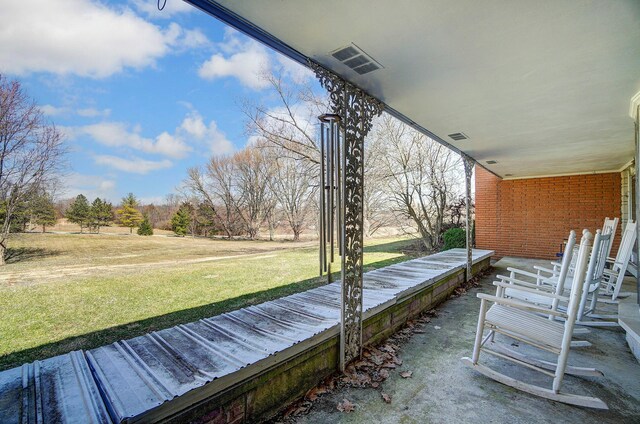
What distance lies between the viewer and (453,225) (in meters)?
9.54

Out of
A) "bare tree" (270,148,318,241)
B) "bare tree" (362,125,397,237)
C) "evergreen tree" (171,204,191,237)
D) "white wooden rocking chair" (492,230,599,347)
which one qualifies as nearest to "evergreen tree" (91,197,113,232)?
"evergreen tree" (171,204,191,237)

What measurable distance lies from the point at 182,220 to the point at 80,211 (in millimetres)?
5359

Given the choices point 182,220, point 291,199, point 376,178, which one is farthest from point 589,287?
point 182,220

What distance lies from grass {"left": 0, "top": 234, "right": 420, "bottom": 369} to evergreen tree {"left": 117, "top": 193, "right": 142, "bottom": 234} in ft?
34.3

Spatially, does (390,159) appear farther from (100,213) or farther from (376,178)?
(100,213)

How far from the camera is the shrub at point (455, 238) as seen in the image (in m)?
8.16

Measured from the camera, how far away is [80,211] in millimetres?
14414

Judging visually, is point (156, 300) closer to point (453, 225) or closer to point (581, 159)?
point (581, 159)

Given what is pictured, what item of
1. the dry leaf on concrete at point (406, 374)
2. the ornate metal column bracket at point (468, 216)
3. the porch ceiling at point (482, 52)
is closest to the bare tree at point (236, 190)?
the ornate metal column bracket at point (468, 216)

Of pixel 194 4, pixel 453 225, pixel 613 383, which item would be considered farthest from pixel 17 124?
pixel 453 225

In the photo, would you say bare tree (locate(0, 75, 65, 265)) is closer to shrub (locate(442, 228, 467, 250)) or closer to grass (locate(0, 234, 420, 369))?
grass (locate(0, 234, 420, 369))

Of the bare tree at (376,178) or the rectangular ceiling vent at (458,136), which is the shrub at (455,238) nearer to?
the bare tree at (376,178)

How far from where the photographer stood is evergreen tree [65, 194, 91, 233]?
1404 cm

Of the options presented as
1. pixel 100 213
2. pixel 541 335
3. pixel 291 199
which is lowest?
pixel 541 335
